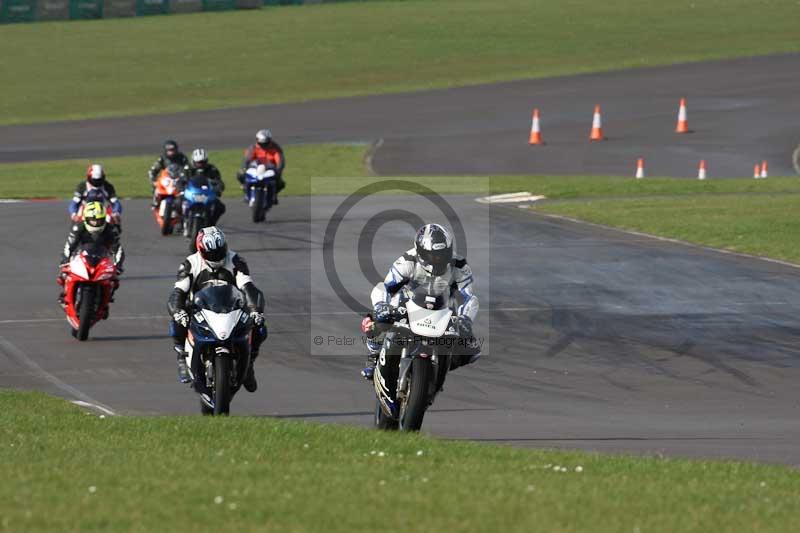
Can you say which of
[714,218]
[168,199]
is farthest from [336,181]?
[714,218]

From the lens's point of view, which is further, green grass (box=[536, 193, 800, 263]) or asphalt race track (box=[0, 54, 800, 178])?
asphalt race track (box=[0, 54, 800, 178])

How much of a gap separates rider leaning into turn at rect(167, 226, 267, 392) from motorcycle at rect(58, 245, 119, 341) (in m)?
5.17

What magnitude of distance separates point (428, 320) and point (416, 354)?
11.0 inches

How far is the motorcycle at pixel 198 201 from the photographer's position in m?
27.5

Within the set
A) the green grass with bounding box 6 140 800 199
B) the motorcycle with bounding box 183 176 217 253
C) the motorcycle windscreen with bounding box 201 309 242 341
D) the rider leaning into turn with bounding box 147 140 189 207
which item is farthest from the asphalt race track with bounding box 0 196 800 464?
the green grass with bounding box 6 140 800 199

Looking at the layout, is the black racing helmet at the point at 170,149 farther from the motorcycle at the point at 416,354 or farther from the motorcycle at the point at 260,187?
the motorcycle at the point at 416,354

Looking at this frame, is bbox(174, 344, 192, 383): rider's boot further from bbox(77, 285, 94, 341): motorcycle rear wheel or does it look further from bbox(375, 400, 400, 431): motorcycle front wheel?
bbox(77, 285, 94, 341): motorcycle rear wheel

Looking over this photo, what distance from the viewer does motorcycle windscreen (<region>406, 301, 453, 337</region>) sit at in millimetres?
12219

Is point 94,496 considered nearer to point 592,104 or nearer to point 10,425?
point 10,425

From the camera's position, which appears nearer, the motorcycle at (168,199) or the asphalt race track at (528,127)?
the motorcycle at (168,199)

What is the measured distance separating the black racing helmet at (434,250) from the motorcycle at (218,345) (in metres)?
1.76

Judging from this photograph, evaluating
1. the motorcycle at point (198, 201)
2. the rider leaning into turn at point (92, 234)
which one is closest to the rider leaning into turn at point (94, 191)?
the rider leaning into turn at point (92, 234)

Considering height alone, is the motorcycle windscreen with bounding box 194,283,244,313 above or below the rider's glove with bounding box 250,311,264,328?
above

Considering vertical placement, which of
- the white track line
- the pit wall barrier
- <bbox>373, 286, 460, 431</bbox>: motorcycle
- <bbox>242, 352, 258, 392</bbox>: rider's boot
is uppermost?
the pit wall barrier
